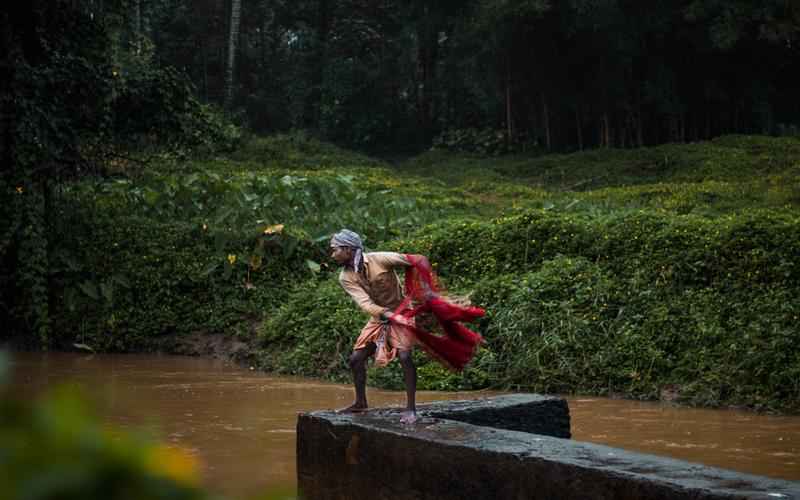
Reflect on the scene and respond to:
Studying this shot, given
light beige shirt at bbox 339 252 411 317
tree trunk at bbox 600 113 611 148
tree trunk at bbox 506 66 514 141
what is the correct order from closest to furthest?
light beige shirt at bbox 339 252 411 317 → tree trunk at bbox 600 113 611 148 → tree trunk at bbox 506 66 514 141

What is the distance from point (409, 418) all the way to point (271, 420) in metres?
3.38

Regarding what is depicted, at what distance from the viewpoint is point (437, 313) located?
22.0ft

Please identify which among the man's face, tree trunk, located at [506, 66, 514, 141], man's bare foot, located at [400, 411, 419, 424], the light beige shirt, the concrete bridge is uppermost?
tree trunk, located at [506, 66, 514, 141]

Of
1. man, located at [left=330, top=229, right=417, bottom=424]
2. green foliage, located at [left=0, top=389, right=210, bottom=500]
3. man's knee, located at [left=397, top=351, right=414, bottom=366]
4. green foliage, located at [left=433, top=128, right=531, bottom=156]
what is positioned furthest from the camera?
green foliage, located at [left=433, top=128, right=531, bottom=156]

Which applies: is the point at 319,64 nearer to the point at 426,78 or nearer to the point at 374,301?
the point at 426,78

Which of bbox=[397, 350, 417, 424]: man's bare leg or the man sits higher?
the man

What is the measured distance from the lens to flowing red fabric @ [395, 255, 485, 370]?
662cm

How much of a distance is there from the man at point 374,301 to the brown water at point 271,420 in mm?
971

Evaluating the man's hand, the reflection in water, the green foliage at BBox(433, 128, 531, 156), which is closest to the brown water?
the reflection in water

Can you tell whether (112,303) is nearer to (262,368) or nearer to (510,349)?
(262,368)

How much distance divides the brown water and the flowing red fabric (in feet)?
4.25

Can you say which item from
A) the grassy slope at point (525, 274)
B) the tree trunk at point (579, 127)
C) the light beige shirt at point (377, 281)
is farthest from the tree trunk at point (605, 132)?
the light beige shirt at point (377, 281)

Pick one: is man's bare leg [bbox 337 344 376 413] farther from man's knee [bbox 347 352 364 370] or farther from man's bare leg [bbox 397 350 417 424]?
man's bare leg [bbox 397 350 417 424]

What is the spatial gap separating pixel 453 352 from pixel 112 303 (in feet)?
26.9
